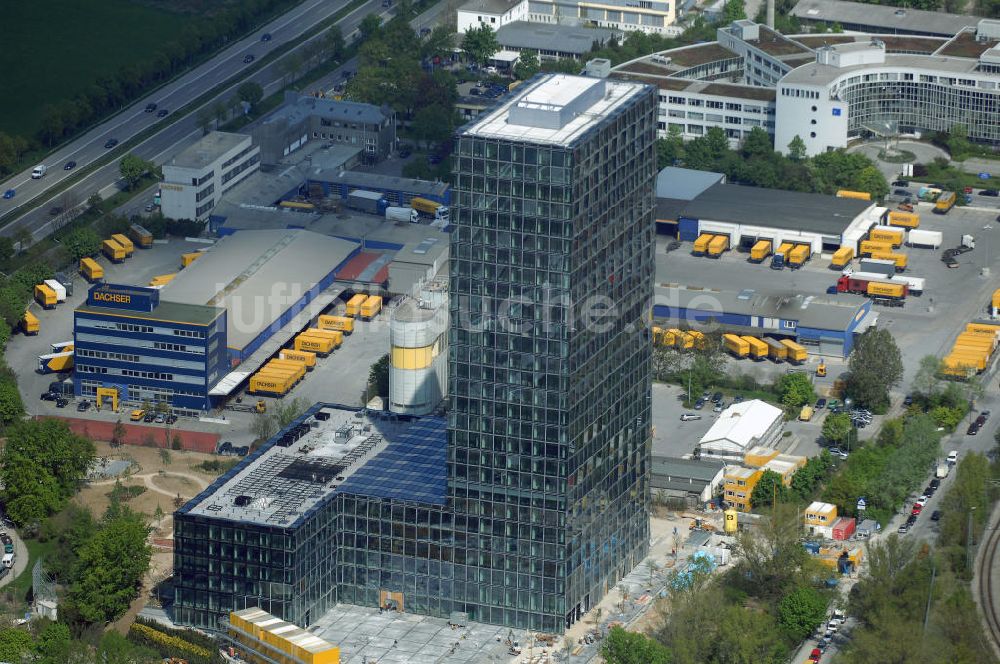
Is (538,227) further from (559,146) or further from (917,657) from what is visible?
(917,657)

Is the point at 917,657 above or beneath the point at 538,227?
beneath

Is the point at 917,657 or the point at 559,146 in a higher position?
the point at 559,146

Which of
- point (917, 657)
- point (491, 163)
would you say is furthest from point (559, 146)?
point (917, 657)

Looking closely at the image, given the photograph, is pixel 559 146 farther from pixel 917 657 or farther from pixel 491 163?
pixel 917 657

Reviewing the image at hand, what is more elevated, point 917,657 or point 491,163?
point 491,163
